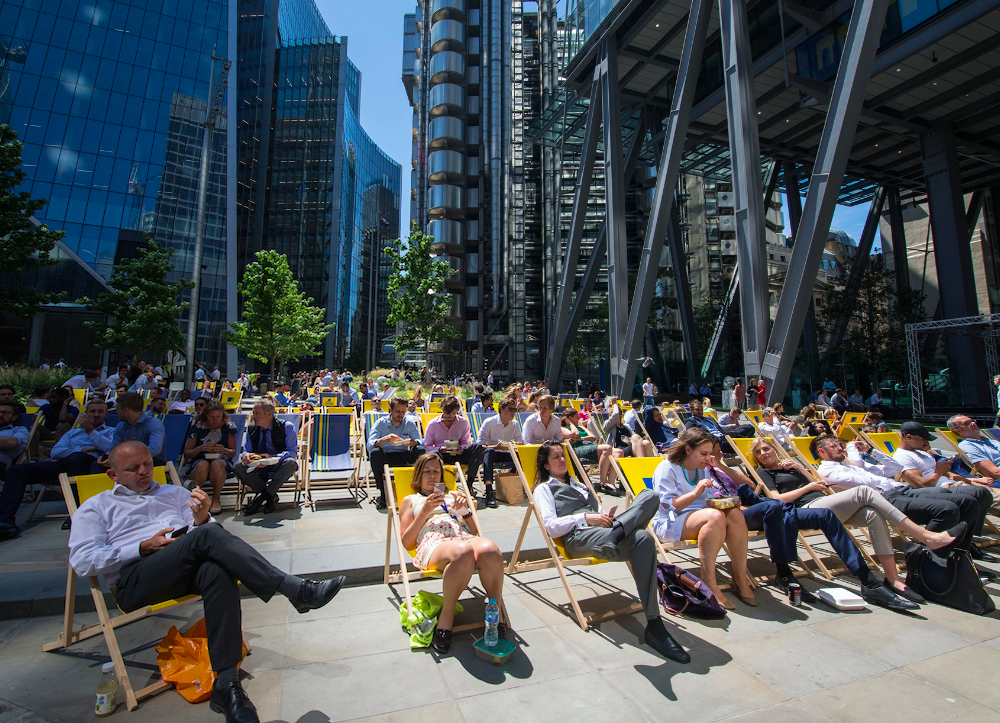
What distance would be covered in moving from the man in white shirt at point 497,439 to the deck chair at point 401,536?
6.86 ft

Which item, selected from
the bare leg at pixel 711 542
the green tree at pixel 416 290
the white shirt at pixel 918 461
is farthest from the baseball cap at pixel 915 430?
the green tree at pixel 416 290

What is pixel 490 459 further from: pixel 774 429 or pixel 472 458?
pixel 774 429

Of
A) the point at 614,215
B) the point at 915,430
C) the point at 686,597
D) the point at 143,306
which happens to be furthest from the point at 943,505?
the point at 143,306

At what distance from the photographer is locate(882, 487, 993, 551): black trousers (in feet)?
13.8

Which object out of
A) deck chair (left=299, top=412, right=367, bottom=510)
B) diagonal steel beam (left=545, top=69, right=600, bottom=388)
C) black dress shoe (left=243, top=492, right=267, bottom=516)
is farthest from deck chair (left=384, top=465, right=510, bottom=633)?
diagonal steel beam (left=545, top=69, right=600, bottom=388)

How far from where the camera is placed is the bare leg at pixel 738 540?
3789mm

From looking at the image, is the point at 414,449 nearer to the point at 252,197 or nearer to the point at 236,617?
the point at 236,617

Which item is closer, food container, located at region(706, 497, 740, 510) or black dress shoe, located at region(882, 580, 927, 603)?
food container, located at region(706, 497, 740, 510)

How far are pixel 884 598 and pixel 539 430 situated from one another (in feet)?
12.4

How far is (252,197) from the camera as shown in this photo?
188 feet

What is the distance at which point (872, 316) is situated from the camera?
81.6ft

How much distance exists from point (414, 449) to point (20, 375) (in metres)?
14.8

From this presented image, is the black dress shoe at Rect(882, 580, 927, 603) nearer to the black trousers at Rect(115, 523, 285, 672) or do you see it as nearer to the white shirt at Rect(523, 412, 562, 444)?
the white shirt at Rect(523, 412, 562, 444)

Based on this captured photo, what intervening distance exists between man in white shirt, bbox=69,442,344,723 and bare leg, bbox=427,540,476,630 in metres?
0.65
